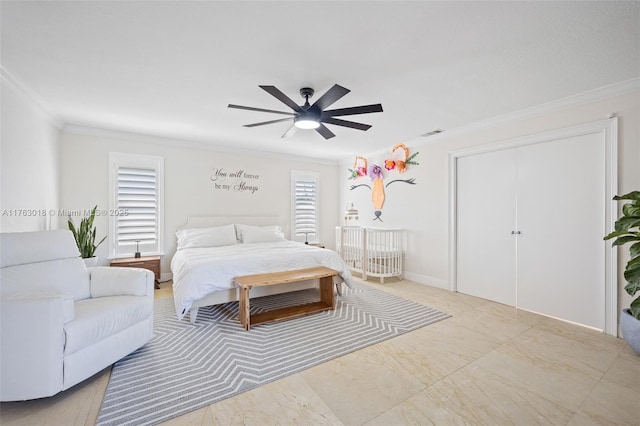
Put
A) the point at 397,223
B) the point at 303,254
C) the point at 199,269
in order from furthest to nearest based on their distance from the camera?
the point at 397,223 < the point at 303,254 < the point at 199,269

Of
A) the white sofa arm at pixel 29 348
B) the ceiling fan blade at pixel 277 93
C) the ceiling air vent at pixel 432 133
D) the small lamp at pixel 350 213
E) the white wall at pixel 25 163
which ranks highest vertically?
the ceiling air vent at pixel 432 133

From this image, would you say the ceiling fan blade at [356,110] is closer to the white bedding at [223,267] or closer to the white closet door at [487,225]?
the white bedding at [223,267]

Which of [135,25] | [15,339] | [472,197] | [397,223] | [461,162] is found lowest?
[15,339]

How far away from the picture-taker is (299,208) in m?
6.09

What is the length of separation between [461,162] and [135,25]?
414cm

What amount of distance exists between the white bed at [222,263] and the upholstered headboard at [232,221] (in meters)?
0.02

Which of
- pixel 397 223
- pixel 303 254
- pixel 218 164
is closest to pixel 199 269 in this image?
pixel 303 254

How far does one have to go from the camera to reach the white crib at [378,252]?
4.75m

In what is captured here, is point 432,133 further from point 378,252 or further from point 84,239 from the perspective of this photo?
point 84,239

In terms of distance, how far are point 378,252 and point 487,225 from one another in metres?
1.72

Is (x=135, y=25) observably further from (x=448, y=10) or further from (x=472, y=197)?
(x=472, y=197)

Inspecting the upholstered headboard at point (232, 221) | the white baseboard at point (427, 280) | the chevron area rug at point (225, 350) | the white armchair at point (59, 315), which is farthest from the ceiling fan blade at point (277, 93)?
the white baseboard at point (427, 280)

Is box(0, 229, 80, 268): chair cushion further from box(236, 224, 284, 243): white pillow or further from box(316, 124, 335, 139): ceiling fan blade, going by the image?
box(316, 124, 335, 139): ceiling fan blade

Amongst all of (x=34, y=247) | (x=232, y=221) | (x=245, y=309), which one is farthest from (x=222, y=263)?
(x=232, y=221)
